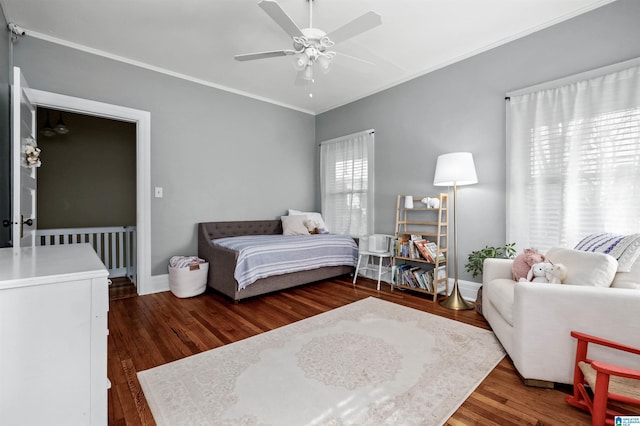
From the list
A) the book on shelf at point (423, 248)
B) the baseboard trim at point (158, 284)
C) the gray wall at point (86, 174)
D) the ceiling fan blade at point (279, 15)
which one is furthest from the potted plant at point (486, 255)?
the gray wall at point (86, 174)

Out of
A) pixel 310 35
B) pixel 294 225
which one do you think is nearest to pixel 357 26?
pixel 310 35

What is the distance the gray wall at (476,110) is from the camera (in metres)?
2.33

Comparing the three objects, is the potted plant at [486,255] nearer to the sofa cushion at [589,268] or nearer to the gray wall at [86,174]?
the sofa cushion at [589,268]

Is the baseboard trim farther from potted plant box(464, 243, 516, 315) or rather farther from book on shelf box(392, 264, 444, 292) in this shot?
potted plant box(464, 243, 516, 315)

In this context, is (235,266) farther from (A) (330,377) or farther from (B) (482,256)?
(B) (482,256)

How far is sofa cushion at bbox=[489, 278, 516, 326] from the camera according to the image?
1902 mm

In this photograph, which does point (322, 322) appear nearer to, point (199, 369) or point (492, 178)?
point (199, 369)

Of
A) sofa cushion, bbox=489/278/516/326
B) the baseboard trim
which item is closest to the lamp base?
sofa cushion, bbox=489/278/516/326

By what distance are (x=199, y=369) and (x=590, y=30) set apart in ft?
12.7

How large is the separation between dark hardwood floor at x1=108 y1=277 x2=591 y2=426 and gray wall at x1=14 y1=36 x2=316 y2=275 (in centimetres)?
93

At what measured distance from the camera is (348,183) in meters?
4.41

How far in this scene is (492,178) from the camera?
2.95m

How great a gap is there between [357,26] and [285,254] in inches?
91.7

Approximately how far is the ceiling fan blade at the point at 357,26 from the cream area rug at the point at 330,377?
2193 mm
